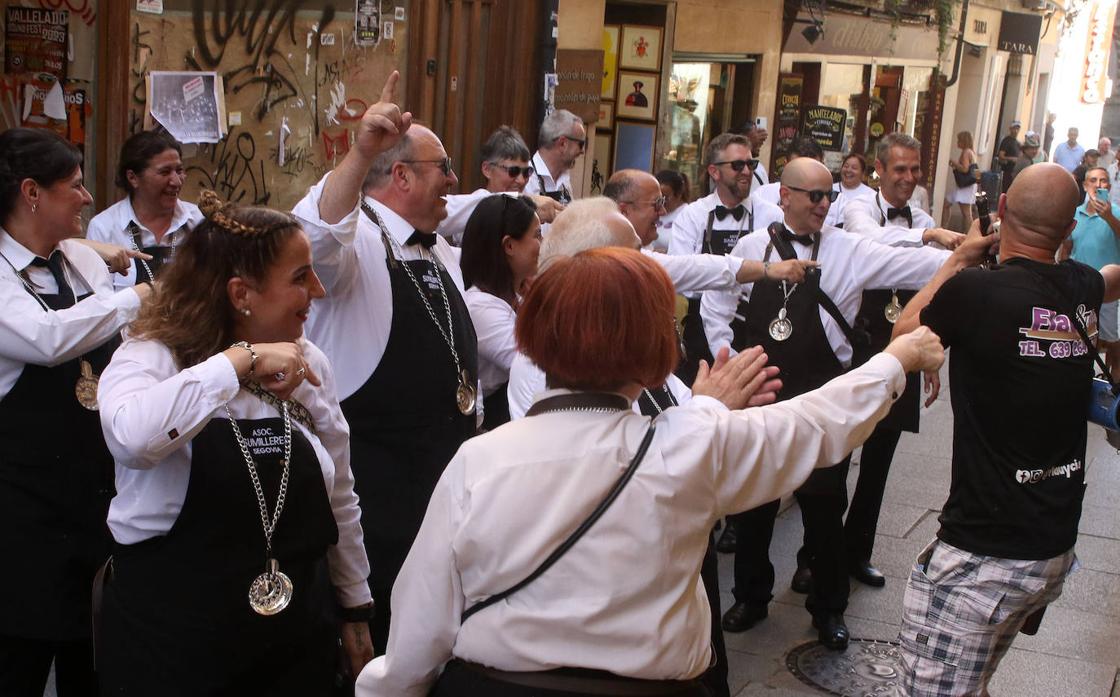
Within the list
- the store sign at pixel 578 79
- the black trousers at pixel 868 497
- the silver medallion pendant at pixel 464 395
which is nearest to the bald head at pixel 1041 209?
the silver medallion pendant at pixel 464 395

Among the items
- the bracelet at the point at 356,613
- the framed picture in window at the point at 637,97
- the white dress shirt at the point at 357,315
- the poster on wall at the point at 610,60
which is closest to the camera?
the bracelet at the point at 356,613

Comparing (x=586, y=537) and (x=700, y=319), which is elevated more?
(x=586, y=537)

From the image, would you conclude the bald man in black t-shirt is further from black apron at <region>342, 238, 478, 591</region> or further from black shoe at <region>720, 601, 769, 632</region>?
black shoe at <region>720, 601, 769, 632</region>

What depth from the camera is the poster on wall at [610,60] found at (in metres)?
14.6

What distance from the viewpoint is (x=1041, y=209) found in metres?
4.11

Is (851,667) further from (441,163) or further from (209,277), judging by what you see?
(209,277)

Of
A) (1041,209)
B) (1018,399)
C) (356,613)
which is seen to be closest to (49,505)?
(356,613)

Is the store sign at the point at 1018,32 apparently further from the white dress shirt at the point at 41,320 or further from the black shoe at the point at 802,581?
the white dress shirt at the point at 41,320

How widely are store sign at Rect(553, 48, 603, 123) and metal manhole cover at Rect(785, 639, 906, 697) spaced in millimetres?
7629

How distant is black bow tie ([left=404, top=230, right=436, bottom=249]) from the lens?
4.41m

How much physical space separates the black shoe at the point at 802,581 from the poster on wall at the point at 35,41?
15.5 ft

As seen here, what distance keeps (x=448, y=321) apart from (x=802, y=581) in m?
3.05

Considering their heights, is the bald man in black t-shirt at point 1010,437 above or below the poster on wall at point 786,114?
below

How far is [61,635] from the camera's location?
395 centimetres
